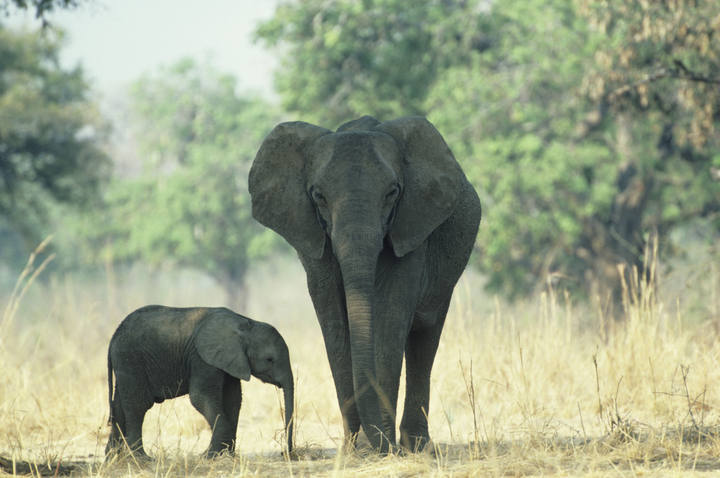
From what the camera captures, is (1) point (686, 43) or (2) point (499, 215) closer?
(1) point (686, 43)

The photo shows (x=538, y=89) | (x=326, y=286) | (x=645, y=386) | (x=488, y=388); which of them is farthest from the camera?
(x=538, y=89)

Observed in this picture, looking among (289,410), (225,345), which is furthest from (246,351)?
(289,410)

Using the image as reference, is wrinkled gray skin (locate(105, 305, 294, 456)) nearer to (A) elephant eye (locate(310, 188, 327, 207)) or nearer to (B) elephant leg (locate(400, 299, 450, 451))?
(B) elephant leg (locate(400, 299, 450, 451))

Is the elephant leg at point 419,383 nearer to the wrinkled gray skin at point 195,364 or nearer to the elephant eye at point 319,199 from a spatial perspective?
the wrinkled gray skin at point 195,364

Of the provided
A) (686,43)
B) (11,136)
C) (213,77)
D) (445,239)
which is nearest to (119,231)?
(213,77)

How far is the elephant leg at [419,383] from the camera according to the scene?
6.73 m

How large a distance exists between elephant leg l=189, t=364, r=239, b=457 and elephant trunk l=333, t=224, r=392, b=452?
3.96 ft

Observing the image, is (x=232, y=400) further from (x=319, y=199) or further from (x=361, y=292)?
(x=319, y=199)

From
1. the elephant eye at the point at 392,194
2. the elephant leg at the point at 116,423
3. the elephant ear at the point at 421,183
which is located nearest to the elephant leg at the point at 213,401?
the elephant leg at the point at 116,423

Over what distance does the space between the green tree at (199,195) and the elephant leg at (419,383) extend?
29981 millimetres

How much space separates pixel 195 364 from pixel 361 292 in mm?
1529

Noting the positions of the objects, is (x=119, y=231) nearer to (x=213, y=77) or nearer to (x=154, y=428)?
(x=213, y=77)

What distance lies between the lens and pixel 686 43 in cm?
1174

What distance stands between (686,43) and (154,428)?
8.04 metres
